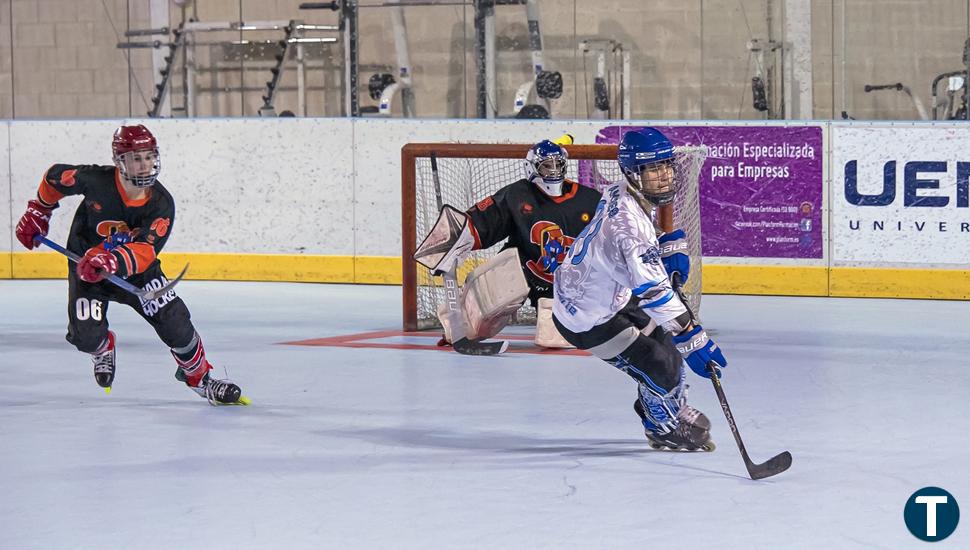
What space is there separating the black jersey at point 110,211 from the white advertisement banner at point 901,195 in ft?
17.6

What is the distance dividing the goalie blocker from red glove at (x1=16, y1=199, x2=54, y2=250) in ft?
7.31

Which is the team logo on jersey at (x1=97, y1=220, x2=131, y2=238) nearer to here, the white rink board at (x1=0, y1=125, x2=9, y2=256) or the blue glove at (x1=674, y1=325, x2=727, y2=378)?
the blue glove at (x1=674, y1=325, x2=727, y2=378)

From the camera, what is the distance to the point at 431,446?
493 centimetres

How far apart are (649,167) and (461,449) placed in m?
1.15

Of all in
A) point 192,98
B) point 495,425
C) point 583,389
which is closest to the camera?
point 495,425

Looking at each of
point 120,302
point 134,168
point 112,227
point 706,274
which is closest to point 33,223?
point 112,227

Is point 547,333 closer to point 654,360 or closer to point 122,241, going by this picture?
point 122,241

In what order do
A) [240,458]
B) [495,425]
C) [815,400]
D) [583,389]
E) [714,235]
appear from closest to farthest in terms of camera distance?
[240,458] < [495,425] < [815,400] < [583,389] < [714,235]

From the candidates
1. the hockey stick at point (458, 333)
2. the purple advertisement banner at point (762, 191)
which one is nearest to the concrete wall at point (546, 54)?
the purple advertisement banner at point (762, 191)

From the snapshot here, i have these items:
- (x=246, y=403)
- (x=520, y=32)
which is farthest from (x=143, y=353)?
(x=520, y=32)

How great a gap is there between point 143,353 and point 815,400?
3495 mm

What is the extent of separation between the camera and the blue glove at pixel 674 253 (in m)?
4.71

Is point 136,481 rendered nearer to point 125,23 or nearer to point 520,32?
point 520,32

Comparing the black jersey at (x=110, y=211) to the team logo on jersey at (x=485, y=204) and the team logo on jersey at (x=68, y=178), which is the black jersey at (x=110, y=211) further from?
the team logo on jersey at (x=485, y=204)
